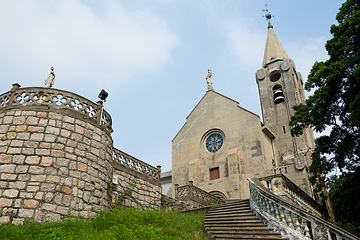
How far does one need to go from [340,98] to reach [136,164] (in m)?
8.83

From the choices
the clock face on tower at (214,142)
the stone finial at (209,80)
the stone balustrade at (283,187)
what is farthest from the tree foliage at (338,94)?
the stone finial at (209,80)

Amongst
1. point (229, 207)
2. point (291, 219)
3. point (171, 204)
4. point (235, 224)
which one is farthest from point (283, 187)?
point (291, 219)

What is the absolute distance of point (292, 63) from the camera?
2864 cm

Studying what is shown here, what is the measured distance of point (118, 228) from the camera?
8.02 m

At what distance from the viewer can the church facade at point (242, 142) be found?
71.0ft

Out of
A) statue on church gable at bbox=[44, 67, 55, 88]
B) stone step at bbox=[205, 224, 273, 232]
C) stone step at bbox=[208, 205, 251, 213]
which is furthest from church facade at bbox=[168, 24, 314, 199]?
statue on church gable at bbox=[44, 67, 55, 88]

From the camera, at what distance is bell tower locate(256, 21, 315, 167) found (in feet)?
79.7

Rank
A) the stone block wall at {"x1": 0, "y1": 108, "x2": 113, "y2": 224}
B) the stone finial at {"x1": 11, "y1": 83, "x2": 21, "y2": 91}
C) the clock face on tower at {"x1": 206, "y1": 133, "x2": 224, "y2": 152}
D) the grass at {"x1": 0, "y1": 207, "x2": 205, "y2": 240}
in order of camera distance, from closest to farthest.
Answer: the grass at {"x1": 0, "y1": 207, "x2": 205, "y2": 240}
the stone block wall at {"x1": 0, "y1": 108, "x2": 113, "y2": 224}
the stone finial at {"x1": 11, "y1": 83, "x2": 21, "y2": 91}
the clock face on tower at {"x1": 206, "y1": 133, "x2": 224, "y2": 152}

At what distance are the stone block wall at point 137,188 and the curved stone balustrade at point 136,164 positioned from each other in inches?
6.7

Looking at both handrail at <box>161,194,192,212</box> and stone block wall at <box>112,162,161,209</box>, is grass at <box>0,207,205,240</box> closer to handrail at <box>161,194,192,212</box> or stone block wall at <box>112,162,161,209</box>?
stone block wall at <box>112,162,161,209</box>

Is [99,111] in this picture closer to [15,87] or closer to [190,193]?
[15,87]

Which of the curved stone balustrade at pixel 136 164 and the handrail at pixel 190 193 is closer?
the curved stone balustrade at pixel 136 164

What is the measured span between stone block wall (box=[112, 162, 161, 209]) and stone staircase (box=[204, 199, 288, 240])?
342cm

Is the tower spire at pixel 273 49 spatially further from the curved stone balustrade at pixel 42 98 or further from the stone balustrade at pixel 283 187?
the curved stone balustrade at pixel 42 98
